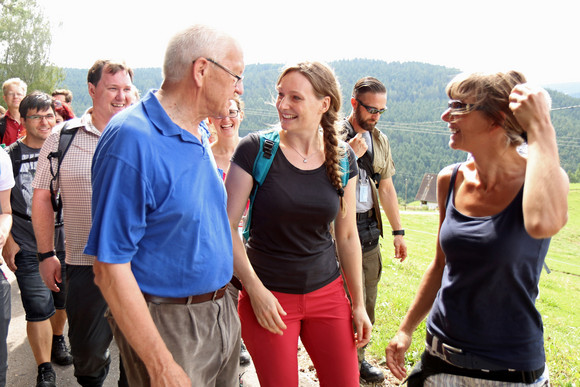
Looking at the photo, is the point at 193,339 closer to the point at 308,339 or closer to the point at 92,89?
the point at 308,339

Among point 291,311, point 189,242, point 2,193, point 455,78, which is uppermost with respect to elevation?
point 455,78

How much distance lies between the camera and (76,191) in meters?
3.34

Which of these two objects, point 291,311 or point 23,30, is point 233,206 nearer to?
point 291,311

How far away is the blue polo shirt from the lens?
1793 millimetres

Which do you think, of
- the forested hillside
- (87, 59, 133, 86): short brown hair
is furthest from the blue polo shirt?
the forested hillside

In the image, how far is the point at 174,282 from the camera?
2059 millimetres

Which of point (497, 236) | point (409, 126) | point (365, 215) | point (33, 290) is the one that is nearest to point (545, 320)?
point (365, 215)

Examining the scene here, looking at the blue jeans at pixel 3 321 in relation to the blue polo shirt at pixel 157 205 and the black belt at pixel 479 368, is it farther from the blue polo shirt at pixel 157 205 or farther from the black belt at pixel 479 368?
the black belt at pixel 479 368

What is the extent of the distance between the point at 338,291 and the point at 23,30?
4534 cm

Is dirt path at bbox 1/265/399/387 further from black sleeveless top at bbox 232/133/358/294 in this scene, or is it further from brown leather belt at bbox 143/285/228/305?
brown leather belt at bbox 143/285/228/305

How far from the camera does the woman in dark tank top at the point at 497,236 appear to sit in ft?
6.02

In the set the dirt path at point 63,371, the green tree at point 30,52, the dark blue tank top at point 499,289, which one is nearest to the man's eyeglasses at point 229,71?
the dark blue tank top at point 499,289

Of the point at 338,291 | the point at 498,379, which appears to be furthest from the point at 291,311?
the point at 498,379

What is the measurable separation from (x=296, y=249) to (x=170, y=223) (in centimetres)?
102
